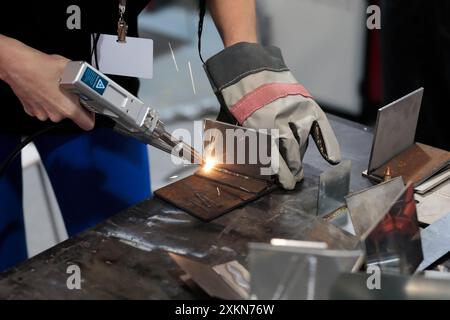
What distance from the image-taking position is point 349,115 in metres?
2.59

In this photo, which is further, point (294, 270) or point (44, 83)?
point (44, 83)

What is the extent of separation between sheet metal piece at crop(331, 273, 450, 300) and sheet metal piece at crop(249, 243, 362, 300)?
20mm

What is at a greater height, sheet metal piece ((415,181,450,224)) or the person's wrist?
the person's wrist

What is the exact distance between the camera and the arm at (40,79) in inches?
42.2

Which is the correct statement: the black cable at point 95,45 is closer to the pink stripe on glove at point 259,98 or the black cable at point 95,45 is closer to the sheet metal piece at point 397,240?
the pink stripe on glove at point 259,98

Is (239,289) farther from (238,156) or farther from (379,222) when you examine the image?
(238,156)

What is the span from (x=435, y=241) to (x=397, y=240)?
142mm

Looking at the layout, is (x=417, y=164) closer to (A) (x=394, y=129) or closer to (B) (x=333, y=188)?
(A) (x=394, y=129)

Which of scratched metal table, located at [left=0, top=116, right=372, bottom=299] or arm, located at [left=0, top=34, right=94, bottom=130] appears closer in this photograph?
scratched metal table, located at [left=0, top=116, right=372, bottom=299]

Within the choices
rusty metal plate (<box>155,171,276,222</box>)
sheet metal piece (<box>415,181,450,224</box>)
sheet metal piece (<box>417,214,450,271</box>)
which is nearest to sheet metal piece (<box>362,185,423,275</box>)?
sheet metal piece (<box>417,214,450,271</box>)

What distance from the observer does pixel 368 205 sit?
95cm

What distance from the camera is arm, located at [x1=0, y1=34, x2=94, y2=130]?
3.52 ft

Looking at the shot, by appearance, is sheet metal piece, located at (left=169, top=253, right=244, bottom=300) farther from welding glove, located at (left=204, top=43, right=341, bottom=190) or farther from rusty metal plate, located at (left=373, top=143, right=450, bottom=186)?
rusty metal plate, located at (left=373, top=143, right=450, bottom=186)

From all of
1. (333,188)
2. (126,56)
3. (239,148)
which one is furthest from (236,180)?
(126,56)
